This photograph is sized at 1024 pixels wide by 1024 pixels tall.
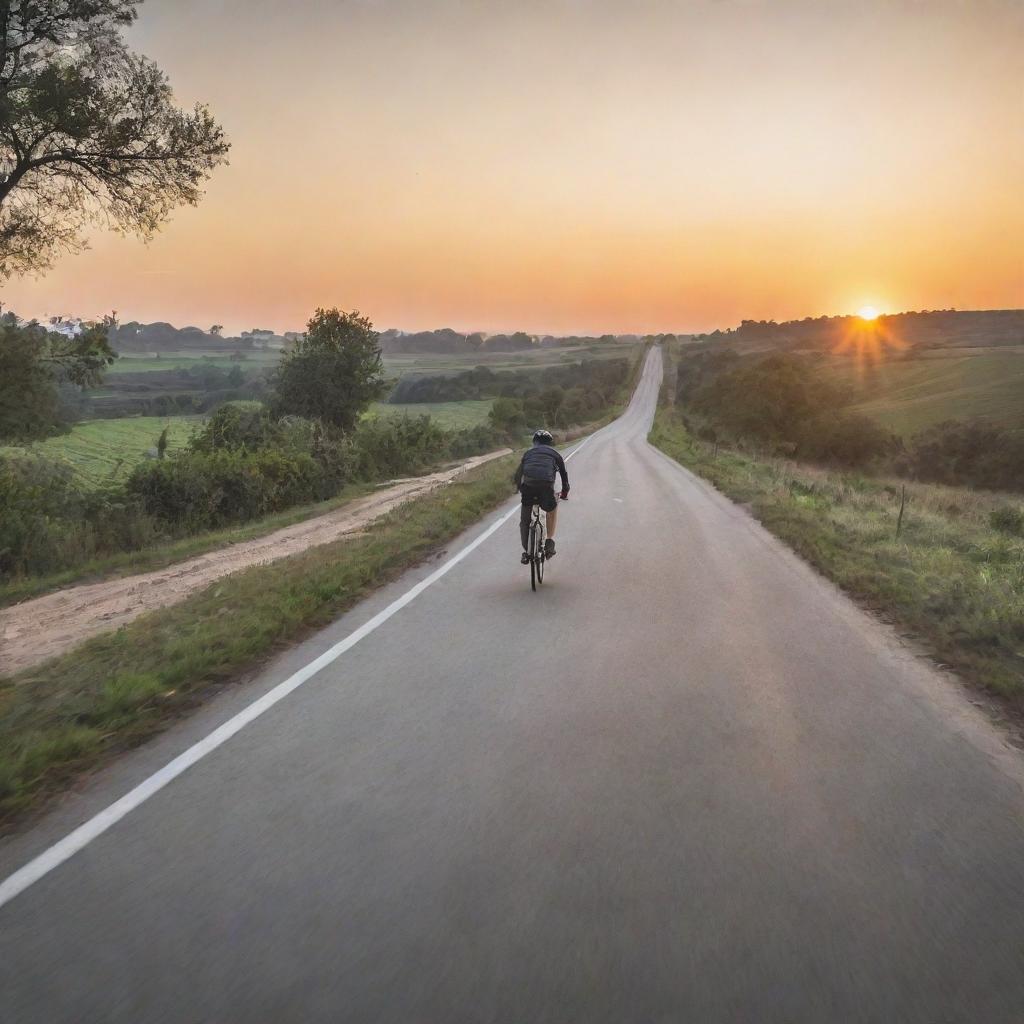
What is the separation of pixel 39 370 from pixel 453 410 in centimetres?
7686

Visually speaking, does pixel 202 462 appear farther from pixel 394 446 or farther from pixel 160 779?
pixel 160 779

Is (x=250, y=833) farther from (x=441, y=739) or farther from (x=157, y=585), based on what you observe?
(x=157, y=585)

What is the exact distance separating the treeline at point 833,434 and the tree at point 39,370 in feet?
171

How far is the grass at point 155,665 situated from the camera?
4715 millimetres

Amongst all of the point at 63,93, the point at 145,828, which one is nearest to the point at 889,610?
the point at 145,828

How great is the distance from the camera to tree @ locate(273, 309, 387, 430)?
43.7 meters

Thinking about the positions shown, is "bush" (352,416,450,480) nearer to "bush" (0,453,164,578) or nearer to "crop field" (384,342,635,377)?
"bush" (0,453,164,578)

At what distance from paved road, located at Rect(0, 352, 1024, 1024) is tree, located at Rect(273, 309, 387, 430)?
3861cm

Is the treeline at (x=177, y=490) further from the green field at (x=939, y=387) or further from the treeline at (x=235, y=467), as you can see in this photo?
the green field at (x=939, y=387)

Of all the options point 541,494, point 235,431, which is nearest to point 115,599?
point 541,494

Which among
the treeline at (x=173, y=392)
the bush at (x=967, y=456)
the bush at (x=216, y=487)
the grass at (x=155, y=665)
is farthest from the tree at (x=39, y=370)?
the bush at (x=967, y=456)

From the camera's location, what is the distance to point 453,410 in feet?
304

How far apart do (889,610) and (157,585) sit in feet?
33.4

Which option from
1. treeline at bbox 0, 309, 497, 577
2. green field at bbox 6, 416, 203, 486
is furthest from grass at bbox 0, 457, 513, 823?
green field at bbox 6, 416, 203, 486
